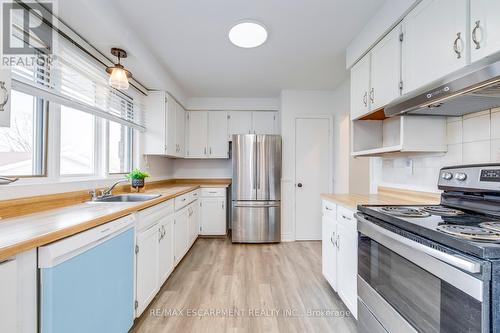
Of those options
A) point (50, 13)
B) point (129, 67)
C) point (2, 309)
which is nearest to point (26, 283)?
point (2, 309)

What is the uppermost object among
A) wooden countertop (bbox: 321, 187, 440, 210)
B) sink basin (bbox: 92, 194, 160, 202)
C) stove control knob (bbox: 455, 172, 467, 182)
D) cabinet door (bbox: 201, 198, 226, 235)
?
stove control knob (bbox: 455, 172, 467, 182)

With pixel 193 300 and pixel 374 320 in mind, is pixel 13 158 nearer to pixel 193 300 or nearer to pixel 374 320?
pixel 193 300

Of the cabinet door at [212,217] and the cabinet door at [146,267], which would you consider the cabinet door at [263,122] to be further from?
the cabinet door at [146,267]

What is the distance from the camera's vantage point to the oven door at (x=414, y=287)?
0.76m

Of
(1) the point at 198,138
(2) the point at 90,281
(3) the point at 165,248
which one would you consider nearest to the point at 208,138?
(1) the point at 198,138

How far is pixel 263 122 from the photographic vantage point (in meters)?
4.19

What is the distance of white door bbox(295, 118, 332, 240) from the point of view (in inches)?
145

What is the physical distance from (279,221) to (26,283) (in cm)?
302

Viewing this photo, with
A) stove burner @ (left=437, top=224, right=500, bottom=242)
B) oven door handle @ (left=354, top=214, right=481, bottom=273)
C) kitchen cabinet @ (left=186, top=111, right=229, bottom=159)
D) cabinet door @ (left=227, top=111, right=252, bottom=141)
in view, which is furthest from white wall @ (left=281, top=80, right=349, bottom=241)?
stove burner @ (left=437, top=224, right=500, bottom=242)

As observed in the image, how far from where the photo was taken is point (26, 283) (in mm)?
855

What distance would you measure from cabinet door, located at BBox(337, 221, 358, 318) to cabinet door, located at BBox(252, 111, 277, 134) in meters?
2.57

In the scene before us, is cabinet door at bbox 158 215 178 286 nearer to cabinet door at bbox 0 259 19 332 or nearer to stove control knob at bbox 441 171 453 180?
cabinet door at bbox 0 259 19 332

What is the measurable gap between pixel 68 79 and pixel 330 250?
102 inches

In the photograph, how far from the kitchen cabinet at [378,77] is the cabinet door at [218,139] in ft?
7.80
